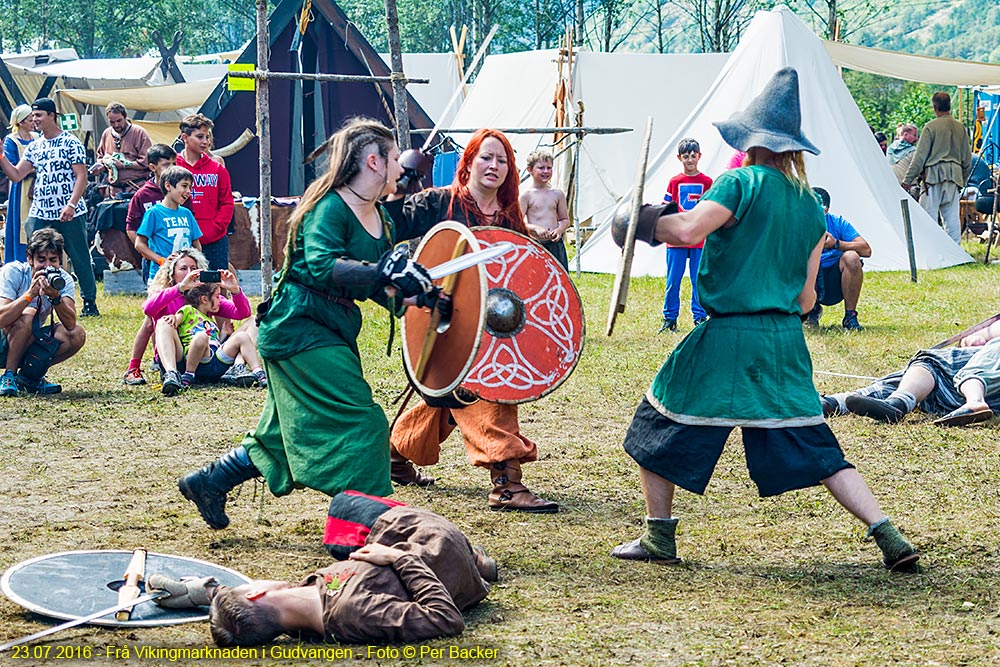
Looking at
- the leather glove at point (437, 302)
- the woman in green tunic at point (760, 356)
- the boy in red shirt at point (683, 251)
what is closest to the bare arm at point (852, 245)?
the boy in red shirt at point (683, 251)

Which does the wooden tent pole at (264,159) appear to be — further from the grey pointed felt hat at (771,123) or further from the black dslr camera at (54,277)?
the grey pointed felt hat at (771,123)

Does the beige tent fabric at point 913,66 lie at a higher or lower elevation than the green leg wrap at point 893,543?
higher

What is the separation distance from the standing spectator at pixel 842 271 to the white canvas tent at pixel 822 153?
3789mm

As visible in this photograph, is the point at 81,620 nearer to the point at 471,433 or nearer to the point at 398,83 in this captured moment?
the point at 471,433

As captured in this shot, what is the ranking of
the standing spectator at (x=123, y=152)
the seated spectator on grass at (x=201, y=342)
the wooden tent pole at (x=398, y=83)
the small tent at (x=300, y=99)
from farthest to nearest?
the small tent at (x=300, y=99)
the standing spectator at (x=123, y=152)
the wooden tent pole at (x=398, y=83)
the seated spectator on grass at (x=201, y=342)

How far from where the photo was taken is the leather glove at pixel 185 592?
12.1ft

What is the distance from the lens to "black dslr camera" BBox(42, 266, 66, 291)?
7234 mm

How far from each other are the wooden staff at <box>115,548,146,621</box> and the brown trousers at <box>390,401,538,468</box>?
1.42 meters

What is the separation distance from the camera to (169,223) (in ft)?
29.7

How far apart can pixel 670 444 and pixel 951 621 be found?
3.20 feet

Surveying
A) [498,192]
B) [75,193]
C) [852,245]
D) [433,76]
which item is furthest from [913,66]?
[498,192]

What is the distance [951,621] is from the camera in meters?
3.70

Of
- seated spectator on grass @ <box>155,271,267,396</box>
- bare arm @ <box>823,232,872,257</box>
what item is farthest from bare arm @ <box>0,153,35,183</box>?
bare arm @ <box>823,232,872,257</box>

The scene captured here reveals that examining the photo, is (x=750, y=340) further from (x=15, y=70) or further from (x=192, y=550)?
(x=15, y=70)
